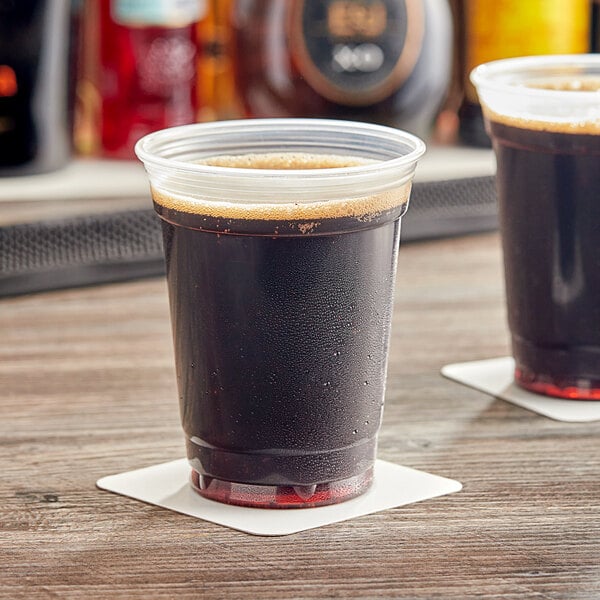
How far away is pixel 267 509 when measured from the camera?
68 centimetres

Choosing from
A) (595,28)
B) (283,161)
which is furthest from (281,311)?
(595,28)

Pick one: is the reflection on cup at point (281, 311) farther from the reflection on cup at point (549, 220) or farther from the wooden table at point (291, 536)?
the reflection on cup at point (549, 220)

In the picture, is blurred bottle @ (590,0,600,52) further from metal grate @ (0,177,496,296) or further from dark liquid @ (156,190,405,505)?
dark liquid @ (156,190,405,505)

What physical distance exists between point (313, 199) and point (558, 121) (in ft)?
0.79

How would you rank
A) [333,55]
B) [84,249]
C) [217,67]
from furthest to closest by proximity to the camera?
[217,67] → [333,55] → [84,249]

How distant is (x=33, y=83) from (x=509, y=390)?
633 mm

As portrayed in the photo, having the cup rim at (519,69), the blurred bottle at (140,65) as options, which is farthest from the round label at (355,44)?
the cup rim at (519,69)

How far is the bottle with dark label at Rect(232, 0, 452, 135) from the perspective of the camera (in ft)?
4.52

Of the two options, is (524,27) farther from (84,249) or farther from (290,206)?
(290,206)

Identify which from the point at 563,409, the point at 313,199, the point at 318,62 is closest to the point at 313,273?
the point at 313,199

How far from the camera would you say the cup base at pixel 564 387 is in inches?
34.0

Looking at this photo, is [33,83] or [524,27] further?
[524,27]

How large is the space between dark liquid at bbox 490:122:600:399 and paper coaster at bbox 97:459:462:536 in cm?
17

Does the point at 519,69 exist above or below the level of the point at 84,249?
above
